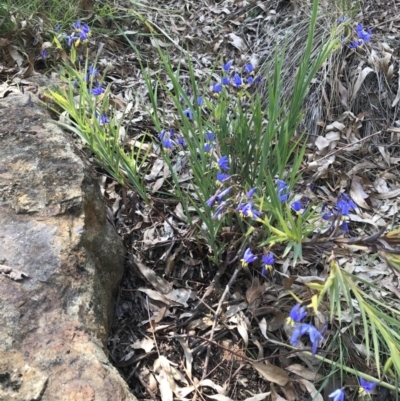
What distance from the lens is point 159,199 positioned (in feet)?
6.64

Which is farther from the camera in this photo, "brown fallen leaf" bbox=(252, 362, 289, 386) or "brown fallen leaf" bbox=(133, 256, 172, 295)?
"brown fallen leaf" bbox=(133, 256, 172, 295)

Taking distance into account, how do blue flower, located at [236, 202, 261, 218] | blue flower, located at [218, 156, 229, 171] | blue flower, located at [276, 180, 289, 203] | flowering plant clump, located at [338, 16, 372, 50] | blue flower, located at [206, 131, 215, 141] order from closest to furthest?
blue flower, located at [236, 202, 261, 218], blue flower, located at [276, 180, 289, 203], blue flower, located at [218, 156, 229, 171], blue flower, located at [206, 131, 215, 141], flowering plant clump, located at [338, 16, 372, 50]

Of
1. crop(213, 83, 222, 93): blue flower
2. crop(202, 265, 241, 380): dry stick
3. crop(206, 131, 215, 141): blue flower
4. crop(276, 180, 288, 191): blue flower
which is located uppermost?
crop(213, 83, 222, 93): blue flower

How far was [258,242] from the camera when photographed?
1753 millimetres

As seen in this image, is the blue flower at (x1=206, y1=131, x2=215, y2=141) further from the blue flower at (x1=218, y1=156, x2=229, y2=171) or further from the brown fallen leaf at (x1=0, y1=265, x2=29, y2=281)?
the brown fallen leaf at (x1=0, y1=265, x2=29, y2=281)

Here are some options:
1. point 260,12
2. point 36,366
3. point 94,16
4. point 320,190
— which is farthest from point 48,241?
point 260,12

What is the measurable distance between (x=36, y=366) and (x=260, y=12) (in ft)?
8.92

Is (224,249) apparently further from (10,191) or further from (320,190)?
(10,191)

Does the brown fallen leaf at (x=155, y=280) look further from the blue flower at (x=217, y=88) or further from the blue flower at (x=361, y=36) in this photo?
the blue flower at (x=361, y=36)

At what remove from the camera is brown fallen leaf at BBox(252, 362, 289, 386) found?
1.60 m

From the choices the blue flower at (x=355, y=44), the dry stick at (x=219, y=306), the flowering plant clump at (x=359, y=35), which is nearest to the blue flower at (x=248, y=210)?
the dry stick at (x=219, y=306)

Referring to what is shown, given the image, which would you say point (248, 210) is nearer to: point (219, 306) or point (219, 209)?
point (219, 209)

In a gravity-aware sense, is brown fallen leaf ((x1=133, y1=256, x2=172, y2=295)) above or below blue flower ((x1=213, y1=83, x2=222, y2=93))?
below

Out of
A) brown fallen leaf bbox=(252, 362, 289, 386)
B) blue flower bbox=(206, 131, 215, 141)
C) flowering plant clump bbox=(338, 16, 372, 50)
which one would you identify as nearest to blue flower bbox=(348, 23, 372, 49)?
flowering plant clump bbox=(338, 16, 372, 50)
